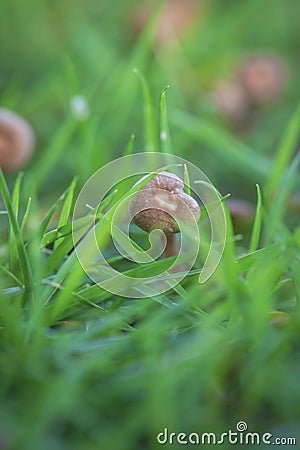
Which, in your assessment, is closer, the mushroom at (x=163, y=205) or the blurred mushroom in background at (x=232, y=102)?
the mushroom at (x=163, y=205)

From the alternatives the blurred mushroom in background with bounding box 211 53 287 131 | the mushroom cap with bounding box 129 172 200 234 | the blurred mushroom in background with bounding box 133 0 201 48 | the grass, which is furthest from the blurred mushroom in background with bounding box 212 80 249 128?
the mushroom cap with bounding box 129 172 200 234

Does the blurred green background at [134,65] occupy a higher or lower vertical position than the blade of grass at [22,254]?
higher

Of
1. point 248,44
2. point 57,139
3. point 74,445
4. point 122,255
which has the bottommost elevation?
point 74,445

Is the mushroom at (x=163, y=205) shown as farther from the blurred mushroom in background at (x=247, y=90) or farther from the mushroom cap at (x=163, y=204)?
the blurred mushroom in background at (x=247, y=90)

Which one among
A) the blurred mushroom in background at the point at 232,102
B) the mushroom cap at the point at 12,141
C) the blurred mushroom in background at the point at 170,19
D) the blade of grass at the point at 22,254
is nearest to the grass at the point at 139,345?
the blade of grass at the point at 22,254

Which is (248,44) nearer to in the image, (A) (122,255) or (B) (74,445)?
(A) (122,255)

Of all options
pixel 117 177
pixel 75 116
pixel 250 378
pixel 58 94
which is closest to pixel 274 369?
pixel 250 378

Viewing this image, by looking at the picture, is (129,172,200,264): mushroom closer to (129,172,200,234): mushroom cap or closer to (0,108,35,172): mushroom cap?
(129,172,200,234): mushroom cap
